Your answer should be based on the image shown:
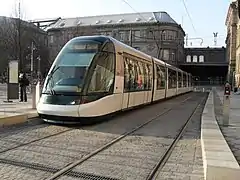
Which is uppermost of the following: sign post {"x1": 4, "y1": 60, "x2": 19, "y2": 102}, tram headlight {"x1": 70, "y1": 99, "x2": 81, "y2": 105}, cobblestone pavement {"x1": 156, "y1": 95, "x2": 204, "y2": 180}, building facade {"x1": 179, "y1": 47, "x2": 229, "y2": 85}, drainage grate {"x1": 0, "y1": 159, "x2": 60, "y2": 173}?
building facade {"x1": 179, "y1": 47, "x2": 229, "y2": 85}

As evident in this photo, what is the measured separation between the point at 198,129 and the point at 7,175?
7.81m

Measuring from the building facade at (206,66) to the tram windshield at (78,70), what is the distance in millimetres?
81831

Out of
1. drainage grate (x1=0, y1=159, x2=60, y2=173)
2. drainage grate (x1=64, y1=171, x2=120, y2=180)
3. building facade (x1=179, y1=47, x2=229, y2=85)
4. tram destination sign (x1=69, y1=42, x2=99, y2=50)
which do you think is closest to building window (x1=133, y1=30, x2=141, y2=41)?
building facade (x1=179, y1=47, x2=229, y2=85)

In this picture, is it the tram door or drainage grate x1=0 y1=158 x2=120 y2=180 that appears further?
the tram door

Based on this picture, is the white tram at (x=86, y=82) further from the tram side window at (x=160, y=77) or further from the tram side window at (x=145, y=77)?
the tram side window at (x=160, y=77)

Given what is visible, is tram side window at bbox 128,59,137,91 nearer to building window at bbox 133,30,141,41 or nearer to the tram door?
the tram door

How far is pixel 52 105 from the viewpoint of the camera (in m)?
12.1

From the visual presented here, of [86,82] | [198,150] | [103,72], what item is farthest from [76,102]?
[198,150]

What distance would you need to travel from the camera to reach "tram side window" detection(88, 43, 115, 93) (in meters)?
12.5

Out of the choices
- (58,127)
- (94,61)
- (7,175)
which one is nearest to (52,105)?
(58,127)

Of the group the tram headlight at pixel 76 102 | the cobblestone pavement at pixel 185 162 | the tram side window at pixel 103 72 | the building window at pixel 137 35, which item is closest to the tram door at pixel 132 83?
the tram side window at pixel 103 72

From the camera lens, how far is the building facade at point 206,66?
10159cm

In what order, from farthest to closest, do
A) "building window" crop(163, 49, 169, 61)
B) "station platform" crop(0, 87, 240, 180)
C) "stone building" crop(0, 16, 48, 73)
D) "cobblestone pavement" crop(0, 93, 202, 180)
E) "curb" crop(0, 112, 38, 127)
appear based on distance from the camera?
"building window" crop(163, 49, 169, 61) → "stone building" crop(0, 16, 48, 73) → "curb" crop(0, 112, 38, 127) → "cobblestone pavement" crop(0, 93, 202, 180) → "station platform" crop(0, 87, 240, 180)

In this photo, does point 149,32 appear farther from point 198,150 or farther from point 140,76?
point 198,150
